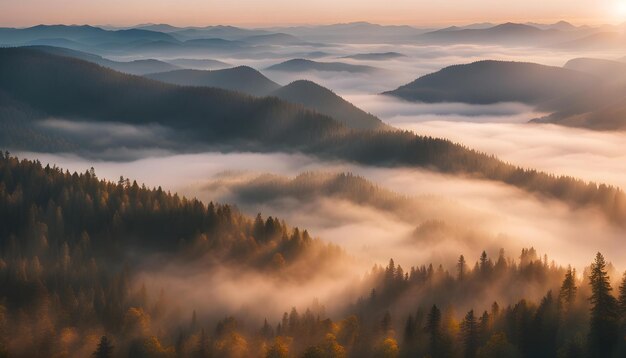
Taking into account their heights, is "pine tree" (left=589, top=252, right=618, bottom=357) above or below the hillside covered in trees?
above

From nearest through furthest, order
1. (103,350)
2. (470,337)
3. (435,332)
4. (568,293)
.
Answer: (470,337), (435,332), (103,350), (568,293)

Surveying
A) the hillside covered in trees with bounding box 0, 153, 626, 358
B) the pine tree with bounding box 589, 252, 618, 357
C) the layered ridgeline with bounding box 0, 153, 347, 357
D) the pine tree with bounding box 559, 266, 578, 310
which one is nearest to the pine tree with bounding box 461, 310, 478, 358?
the hillside covered in trees with bounding box 0, 153, 626, 358

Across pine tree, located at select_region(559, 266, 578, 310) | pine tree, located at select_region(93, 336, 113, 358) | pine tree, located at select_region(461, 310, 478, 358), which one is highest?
pine tree, located at select_region(559, 266, 578, 310)

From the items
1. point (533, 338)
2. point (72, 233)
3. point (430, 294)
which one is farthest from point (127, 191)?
point (533, 338)

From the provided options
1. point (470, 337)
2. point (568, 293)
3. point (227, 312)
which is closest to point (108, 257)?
point (227, 312)

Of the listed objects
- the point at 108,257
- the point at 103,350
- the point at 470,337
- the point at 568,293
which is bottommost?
the point at 108,257

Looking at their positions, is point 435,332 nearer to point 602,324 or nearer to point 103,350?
point 602,324

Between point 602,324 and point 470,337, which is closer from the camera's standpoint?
point 602,324

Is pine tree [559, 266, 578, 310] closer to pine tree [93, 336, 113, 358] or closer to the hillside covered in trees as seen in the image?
the hillside covered in trees
